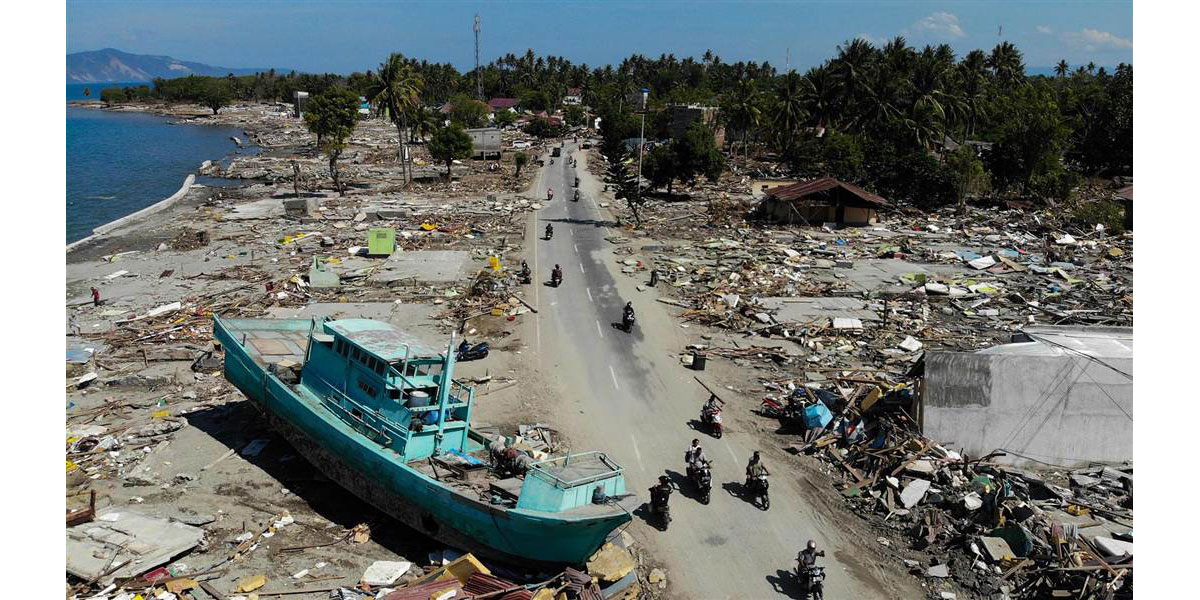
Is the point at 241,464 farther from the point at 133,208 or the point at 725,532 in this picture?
the point at 133,208

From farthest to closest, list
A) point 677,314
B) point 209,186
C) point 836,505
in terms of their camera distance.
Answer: point 209,186 → point 677,314 → point 836,505

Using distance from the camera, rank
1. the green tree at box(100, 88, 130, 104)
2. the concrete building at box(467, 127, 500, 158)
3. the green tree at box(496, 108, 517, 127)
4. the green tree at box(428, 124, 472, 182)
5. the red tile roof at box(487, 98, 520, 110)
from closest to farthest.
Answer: the green tree at box(428, 124, 472, 182) → the concrete building at box(467, 127, 500, 158) → the green tree at box(496, 108, 517, 127) → the red tile roof at box(487, 98, 520, 110) → the green tree at box(100, 88, 130, 104)

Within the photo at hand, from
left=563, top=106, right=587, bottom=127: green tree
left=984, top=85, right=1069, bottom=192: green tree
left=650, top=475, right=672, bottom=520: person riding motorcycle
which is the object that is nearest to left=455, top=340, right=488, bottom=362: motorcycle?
left=650, top=475, right=672, bottom=520: person riding motorcycle

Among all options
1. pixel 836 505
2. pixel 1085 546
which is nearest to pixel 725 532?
pixel 836 505

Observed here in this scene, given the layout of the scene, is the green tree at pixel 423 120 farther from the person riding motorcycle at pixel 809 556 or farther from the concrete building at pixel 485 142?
the person riding motorcycle at pixel 809 556

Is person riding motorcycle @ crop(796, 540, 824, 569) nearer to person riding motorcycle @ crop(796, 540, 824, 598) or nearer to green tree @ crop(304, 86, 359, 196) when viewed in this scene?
person riding motorcycle @ crop(796, 540, 824, 598)

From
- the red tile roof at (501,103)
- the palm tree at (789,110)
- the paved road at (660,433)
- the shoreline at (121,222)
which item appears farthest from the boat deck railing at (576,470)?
the red tile roof at (501,103)

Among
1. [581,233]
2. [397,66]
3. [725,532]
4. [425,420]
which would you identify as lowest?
[725,532]
